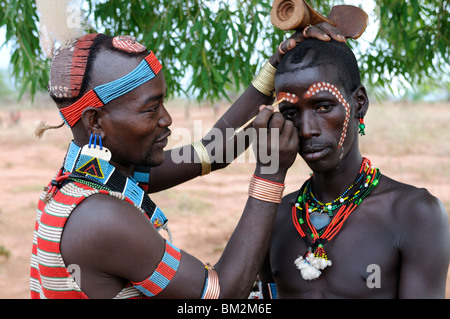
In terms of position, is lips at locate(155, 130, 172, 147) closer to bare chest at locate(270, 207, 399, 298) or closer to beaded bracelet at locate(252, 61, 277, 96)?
beaded bracelet at locate(252, 61, 277, 96)

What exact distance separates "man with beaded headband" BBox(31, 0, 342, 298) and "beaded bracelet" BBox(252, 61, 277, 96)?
1.14 feet

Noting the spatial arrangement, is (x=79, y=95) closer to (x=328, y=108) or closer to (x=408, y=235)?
(x=328, y=108)

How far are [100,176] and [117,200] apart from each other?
0.56ft

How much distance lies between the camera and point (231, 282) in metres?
1.81

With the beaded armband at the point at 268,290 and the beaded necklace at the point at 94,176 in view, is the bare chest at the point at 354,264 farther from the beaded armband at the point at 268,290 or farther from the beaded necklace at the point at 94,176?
the beaded necklace at the point at 94,176

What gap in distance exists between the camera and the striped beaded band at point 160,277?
1.74 metres

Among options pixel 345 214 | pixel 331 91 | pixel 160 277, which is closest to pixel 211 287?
pixel 160 277

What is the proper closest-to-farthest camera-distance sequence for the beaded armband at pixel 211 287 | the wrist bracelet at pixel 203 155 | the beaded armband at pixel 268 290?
the beaded armband at pixel 211 287 < the beaded armband at pixel 268 290 < the wrist bracelet at pixel 203 155

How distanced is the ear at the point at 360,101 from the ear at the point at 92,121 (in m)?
1.09

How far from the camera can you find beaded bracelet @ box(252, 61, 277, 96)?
2.34 meters

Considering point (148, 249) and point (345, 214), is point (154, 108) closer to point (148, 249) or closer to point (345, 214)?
point (148, 249)

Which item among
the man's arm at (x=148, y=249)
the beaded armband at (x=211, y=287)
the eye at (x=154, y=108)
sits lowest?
the beaded armband at (x=211, y=287)

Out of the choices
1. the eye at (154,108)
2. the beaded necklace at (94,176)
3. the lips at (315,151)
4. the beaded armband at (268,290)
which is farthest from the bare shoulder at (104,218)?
the beaded armband at (268,290)

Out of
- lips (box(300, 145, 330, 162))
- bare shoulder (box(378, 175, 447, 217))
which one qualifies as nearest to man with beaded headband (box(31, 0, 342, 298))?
lips (box(300, 145, 330, 162))
